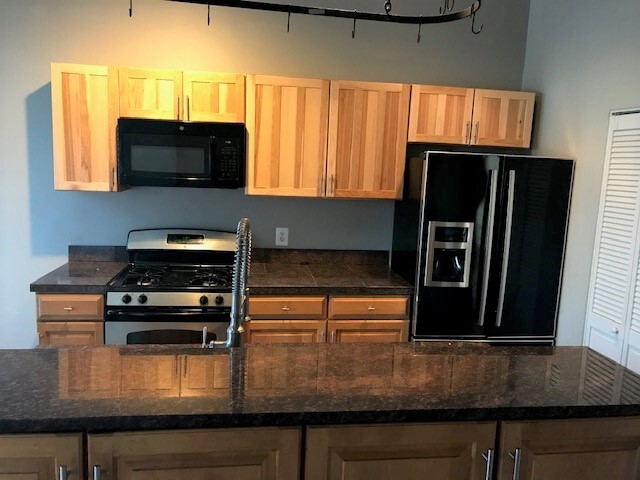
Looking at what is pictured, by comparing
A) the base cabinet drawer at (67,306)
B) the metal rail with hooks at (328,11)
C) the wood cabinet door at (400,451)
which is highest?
the metal rail with hooks at (328,11)

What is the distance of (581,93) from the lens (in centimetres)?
307

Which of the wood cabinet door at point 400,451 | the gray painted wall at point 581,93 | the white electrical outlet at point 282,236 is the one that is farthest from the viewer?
the white electrical outlet at point 282,236

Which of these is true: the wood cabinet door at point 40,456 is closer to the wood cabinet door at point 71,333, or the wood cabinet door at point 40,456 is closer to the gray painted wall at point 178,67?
the wood cabinet door at point 71,333

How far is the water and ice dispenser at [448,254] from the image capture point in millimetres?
3068

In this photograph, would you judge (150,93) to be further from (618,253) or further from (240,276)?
(618,253)

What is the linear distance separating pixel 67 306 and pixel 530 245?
8.87ft

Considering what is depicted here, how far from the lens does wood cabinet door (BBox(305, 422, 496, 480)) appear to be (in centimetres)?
129

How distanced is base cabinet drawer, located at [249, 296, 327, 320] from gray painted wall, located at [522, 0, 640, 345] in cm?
151

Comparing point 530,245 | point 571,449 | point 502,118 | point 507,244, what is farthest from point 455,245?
point 571,449

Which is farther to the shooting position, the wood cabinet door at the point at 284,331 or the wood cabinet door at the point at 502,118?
the wood cabinet door at the point at 502,118

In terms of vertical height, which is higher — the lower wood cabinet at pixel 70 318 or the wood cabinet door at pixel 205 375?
the wood cabinet door at pixel 205 375

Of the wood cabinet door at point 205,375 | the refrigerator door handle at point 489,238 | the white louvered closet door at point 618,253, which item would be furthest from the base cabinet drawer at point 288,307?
the white louvered closet door at point 618,253

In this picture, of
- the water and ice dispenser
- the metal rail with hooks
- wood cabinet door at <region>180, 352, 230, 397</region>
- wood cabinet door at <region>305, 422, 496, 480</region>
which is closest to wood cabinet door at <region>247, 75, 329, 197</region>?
the water and ice dispenser

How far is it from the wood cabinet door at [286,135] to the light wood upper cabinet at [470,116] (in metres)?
0.61
